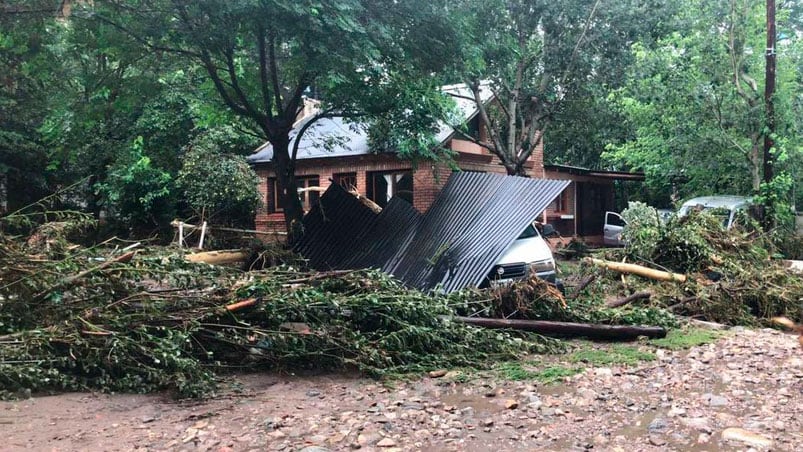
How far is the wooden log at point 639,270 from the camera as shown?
33.2ft

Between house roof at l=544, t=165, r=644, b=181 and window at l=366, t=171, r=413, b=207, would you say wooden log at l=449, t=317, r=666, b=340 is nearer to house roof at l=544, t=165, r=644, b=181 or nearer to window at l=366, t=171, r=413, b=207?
window at l=366, t=171, r=413, b=207

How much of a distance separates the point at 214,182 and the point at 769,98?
13680mm

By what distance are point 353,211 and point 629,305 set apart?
4.97 m

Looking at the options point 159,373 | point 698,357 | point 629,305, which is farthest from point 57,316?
point 629,305

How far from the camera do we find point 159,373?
5137mm

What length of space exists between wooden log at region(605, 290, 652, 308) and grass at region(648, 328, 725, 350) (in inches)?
49.6

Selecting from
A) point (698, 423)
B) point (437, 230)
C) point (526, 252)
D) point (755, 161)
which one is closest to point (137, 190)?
point (437, 230)

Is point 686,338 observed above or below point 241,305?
below

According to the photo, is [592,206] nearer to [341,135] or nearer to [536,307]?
[341,135]

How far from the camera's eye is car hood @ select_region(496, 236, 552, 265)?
9023 mm

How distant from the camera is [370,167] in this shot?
17016 mm

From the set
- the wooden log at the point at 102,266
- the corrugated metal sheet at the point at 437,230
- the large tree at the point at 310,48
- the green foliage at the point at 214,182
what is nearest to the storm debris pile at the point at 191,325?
the wooden log at the point at 102,266

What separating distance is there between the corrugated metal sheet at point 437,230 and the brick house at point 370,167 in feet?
11.9

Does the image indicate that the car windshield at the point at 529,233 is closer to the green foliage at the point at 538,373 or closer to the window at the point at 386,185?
the green foliage at the point at 538,373
